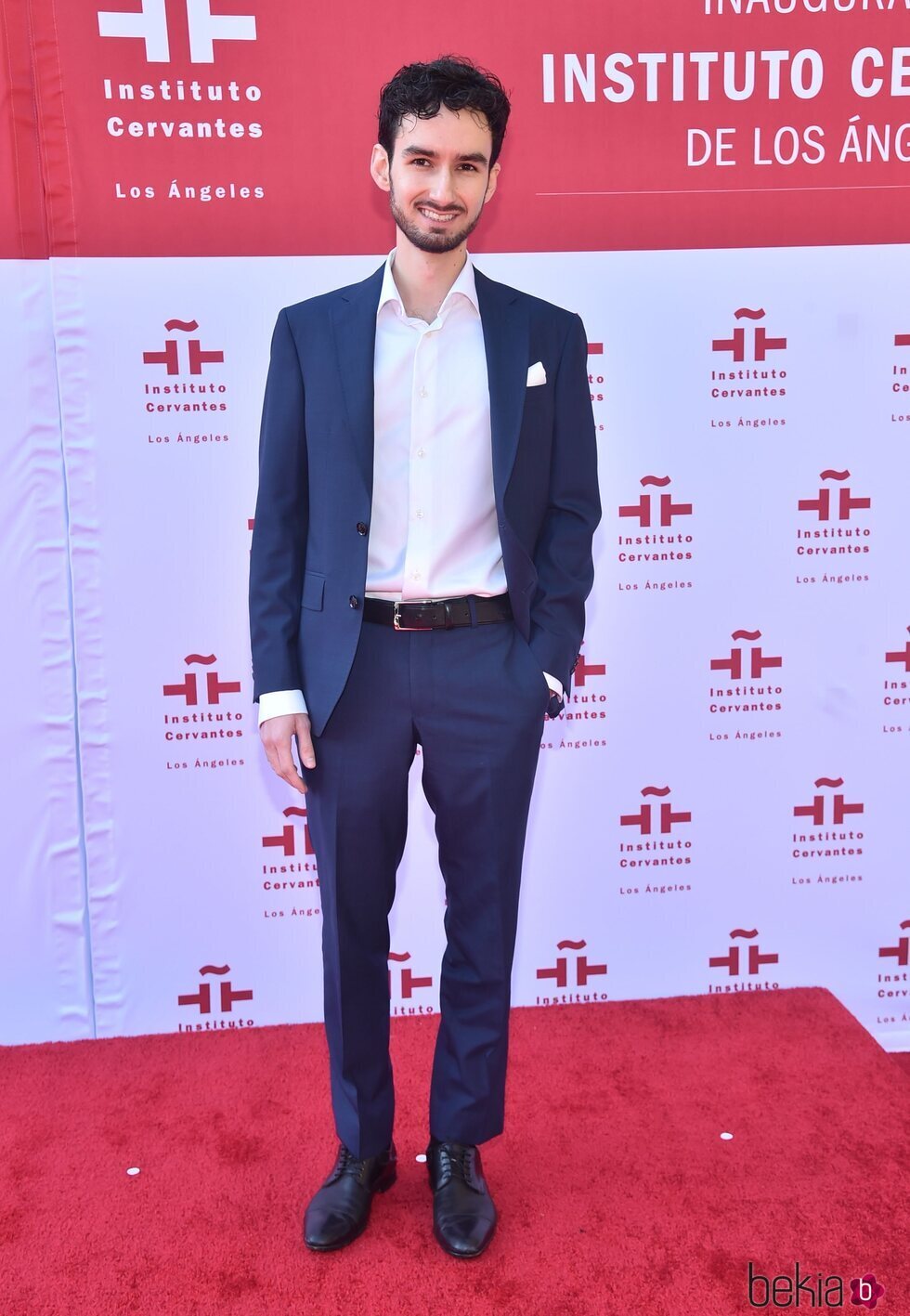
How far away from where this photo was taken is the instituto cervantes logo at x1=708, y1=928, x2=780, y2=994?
2.64 m

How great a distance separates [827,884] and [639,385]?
50.1 inches

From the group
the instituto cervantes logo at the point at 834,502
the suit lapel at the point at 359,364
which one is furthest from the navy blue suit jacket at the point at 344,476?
the instituto cervantes logo at the point at 834,502

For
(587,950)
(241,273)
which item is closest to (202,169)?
(241,273)

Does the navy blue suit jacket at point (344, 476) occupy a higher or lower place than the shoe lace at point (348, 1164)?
higher

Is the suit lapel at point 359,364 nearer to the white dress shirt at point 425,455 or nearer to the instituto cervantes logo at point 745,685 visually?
the white dress shirt at point 425,455

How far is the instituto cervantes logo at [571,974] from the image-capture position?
2607mm

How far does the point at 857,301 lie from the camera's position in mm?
2449

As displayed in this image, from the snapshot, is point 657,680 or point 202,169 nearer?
point 202,169

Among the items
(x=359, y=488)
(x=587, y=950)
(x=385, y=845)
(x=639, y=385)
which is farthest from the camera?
(x=587, y=950)

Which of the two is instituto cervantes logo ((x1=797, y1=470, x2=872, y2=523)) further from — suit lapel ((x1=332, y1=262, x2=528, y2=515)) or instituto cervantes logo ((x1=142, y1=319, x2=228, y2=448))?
instituto cervantes logo ((x1=142, y1=319, x2=228, y2=448))

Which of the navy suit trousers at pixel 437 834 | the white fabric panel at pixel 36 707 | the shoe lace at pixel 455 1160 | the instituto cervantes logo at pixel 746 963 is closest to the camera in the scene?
the navy suit trousers at pixel 437 834

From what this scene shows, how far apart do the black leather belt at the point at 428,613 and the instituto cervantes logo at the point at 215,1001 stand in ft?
4.06

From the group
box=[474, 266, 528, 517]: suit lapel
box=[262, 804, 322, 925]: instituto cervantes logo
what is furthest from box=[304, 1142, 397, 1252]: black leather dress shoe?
box=[474, 266, 528, 517]: suit lapel

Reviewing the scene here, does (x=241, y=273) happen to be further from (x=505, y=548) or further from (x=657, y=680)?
(x=657, y=680)
